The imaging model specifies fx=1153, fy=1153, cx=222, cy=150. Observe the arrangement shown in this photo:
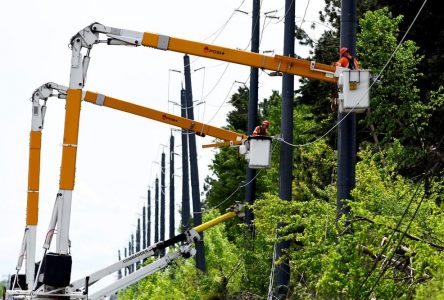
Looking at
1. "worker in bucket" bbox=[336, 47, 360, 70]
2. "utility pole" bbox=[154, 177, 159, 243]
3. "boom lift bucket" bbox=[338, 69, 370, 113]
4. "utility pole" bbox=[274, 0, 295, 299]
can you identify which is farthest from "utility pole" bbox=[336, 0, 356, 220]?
"utility pole" bbox=[154, 177, 159, 243]

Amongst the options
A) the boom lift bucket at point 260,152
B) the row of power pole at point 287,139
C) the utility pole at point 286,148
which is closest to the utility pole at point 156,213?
the row of power pole at point 287,139

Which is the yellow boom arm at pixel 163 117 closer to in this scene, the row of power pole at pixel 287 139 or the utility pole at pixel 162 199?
the row of power pole at pixel 287 139

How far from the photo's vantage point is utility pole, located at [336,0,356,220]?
2345 centimetres

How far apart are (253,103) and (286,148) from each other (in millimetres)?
10066

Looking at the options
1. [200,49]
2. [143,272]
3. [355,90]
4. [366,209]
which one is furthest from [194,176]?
[366,209]

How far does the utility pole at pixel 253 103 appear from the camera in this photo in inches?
1596

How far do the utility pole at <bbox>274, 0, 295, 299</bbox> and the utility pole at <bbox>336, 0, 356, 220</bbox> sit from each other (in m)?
7.37

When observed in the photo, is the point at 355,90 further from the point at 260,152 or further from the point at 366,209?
the point at 260,152

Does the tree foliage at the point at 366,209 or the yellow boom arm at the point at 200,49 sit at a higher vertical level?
the yellow boom arm at the point at 200,49

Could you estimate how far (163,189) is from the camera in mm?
95000

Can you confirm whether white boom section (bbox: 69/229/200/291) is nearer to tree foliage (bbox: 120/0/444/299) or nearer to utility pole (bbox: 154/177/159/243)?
tree foliage (bbox: 120/0/444/299)

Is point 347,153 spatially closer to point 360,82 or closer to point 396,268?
point 360,82

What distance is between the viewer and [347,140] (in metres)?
23.8

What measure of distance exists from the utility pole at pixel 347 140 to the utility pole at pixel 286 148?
290 inches
